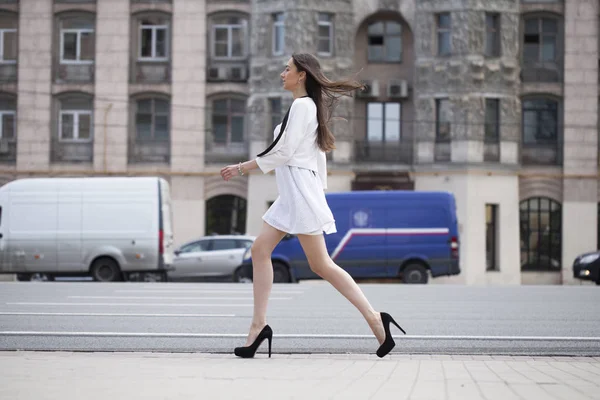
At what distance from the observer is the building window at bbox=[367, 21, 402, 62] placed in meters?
42.8

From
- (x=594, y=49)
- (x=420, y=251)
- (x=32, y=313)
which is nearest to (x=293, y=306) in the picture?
(x=32, y=313)

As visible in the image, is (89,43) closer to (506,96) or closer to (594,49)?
(506,96)

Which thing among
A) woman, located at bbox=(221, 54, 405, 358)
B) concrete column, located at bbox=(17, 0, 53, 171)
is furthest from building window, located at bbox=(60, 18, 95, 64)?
woman, located at bbox=(221, 54, 405, 358)

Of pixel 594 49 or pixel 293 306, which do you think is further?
pixel 594 49

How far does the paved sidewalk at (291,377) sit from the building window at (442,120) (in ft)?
108

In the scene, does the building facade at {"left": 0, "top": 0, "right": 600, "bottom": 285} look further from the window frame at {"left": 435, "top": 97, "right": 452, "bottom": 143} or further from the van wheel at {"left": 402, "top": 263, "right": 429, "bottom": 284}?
the van wheel at {"left": 402, "top": 263, "right": 429, "bottom": 284}

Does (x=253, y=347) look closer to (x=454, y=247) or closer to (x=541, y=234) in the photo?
(x=454, y=247)

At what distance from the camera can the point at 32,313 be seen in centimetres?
1185

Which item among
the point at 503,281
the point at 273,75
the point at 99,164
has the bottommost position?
the point at 503,281

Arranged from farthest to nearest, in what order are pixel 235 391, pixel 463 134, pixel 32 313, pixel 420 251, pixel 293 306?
1. pixel 463 134
2. pixel 420 251
3. pixel 293 306
4. pixel 32 313
5. pixel 235 391

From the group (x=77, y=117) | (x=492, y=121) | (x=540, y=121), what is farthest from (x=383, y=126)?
(x=77, y=117)

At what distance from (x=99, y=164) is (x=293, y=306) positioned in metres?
30.3

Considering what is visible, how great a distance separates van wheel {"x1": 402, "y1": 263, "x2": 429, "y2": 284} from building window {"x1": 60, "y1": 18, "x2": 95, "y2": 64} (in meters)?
18.4

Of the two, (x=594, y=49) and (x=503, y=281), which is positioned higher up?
(x=594, y=49)
